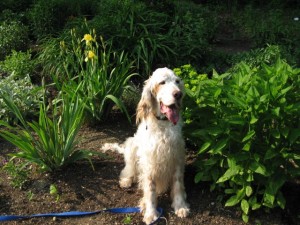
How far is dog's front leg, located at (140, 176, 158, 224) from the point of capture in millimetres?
3943

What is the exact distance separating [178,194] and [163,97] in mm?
960

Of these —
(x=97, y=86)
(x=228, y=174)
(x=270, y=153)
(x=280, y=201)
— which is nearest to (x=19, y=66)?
(x=97, y=86)

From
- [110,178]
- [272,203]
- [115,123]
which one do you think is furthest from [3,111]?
[272,203]

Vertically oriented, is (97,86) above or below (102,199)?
above

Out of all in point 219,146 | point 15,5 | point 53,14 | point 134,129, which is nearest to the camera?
point 219,146

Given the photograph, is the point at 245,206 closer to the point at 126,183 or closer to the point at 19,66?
the point at 126,183

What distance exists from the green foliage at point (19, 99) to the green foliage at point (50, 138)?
112 cm

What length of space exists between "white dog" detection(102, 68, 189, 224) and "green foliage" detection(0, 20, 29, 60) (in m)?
4.15

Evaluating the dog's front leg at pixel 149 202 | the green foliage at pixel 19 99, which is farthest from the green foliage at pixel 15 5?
the dog's front leg at pixel 149 202

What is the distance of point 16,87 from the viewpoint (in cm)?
597

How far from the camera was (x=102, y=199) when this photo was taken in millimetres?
4246

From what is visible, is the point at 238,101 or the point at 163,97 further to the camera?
the point at 163,97

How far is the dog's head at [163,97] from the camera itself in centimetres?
373

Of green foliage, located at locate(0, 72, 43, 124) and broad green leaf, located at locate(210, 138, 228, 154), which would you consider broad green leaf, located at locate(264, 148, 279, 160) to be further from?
green foliage, located at locate(0, 72, 43, 124)
